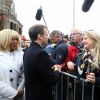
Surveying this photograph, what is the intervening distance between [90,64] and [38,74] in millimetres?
708

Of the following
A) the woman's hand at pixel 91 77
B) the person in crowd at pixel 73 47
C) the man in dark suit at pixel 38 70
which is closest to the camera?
the woman's hand at pixel 91 77

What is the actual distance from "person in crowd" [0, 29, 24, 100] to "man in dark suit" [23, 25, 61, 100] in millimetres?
193

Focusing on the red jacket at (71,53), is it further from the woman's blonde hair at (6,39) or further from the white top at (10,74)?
the woman's blonde hair at (6,39)

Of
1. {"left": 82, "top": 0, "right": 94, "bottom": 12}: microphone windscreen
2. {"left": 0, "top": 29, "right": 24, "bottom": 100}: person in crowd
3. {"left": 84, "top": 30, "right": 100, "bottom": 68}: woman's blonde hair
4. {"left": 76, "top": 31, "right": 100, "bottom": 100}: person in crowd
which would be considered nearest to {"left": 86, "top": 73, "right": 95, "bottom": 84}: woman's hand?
{"left": 76, "top": 31, "right": 100, "bottom": 100}: person in crowd

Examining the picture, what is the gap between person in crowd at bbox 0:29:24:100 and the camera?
5.54 metres

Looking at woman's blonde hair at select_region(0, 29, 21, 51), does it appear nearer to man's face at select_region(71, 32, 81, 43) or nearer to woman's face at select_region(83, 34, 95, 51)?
woman's face at select_region(83, 34, 95, 51)

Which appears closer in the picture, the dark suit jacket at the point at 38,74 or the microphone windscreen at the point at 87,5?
the dark suit jacket at the point at 38,74

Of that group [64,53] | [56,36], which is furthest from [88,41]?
[56,36]

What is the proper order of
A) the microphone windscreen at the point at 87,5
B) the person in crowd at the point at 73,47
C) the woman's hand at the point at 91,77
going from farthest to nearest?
the microphone windscreen at the point at 87,5 < the person in crowd at the point at 73,47 < the woman's hand at the point at 91,77

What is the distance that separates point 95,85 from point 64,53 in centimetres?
219

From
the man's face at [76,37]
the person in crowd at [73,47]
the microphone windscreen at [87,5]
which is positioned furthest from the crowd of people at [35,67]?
the microphone windscreen at [87,5]

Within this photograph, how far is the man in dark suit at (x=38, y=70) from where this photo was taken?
17.6ft

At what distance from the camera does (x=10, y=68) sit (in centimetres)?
558

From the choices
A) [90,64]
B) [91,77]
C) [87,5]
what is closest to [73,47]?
[87,5]
